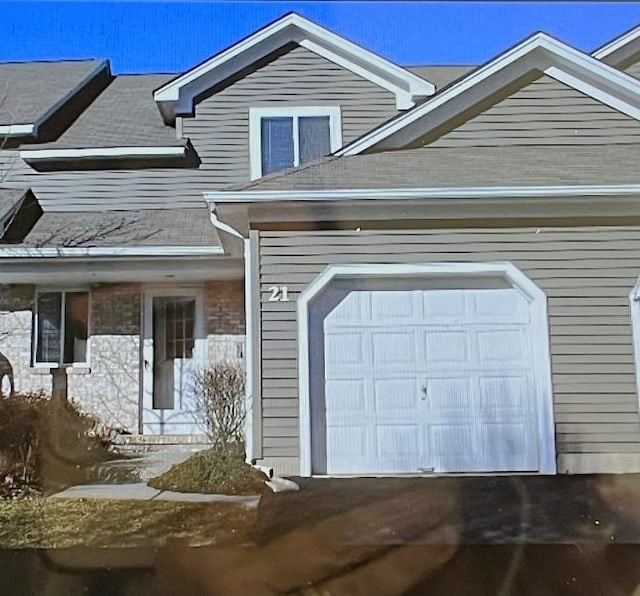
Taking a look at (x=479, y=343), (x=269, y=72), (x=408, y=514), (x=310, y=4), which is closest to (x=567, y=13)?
(x=310, y=4)

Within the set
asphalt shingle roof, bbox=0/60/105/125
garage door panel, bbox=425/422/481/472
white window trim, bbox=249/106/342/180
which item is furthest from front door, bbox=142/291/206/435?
white window trim, bbox=249/106/342/180

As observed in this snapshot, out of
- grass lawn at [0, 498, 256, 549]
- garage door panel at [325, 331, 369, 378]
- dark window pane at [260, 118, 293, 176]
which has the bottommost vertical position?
grass lawn at [0, 498, 256, 549]

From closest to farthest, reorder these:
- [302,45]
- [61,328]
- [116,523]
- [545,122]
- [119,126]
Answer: [116,523], [61,328], [302,45], [545,122], [119,126]

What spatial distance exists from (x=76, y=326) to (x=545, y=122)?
10.9 ft

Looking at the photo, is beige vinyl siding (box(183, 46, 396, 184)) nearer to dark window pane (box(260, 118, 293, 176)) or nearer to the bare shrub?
dark window pane (box(260, 118, 293, 176))

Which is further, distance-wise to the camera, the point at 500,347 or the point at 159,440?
the point at 500,347

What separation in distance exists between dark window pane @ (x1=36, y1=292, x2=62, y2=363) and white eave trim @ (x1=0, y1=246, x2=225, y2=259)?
9.1 inches

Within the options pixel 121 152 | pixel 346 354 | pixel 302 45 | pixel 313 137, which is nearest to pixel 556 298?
pixel 346 354

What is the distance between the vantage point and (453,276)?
5020mm

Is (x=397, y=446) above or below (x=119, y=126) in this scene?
below

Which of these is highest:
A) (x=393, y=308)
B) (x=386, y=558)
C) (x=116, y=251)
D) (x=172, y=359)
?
(x=116, y=251)

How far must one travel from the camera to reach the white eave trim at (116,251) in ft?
14.4

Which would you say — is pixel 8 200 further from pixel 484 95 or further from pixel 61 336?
pixel 484 95

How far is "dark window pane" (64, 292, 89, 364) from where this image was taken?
448 cm
